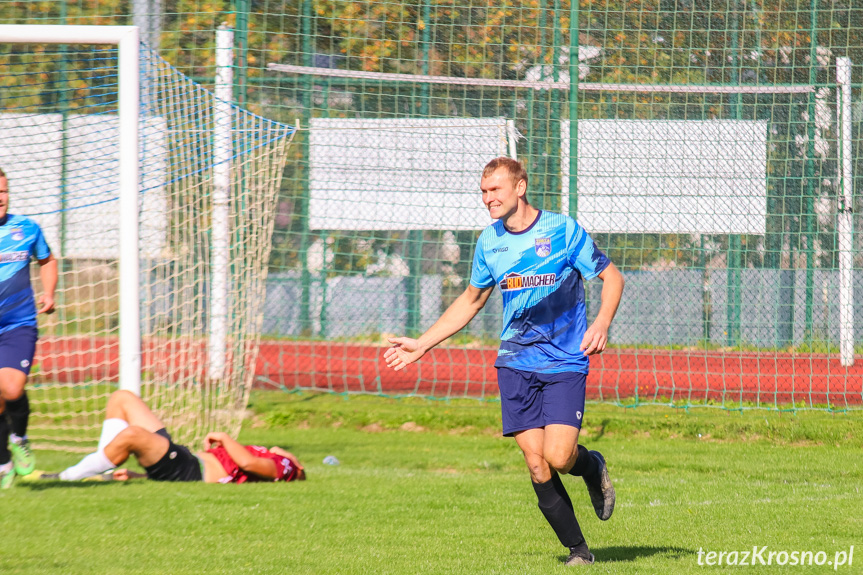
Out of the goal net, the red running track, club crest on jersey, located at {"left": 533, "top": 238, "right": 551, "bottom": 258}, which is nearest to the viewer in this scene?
club crest on jersey, located at {"left": 533, "top": 238, "right": 551, "bottom": 258}

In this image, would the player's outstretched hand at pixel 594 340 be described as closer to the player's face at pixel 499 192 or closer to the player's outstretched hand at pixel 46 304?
the player's face at pixel 499 192

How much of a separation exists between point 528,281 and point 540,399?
587 millimetres

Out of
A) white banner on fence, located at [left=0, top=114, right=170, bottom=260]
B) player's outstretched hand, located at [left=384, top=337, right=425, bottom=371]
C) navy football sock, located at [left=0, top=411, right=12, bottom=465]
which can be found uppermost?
white banner on fence, located at [left=0, top=114, right=170, bottom=260]

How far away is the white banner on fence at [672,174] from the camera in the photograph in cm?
956

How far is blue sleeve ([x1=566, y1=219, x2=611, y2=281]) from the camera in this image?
450 centimetres

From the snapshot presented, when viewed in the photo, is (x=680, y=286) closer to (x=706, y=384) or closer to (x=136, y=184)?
(x=706, y=384)

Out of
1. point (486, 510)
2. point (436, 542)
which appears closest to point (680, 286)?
point (486, 510)

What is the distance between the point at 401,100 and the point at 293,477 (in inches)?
188

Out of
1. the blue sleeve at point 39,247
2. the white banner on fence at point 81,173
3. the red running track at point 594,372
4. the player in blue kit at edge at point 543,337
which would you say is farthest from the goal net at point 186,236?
the player in blue kit at edge at point 543,337

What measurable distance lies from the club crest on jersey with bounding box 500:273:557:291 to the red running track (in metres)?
4.42

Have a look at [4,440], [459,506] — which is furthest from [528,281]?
[4,440]

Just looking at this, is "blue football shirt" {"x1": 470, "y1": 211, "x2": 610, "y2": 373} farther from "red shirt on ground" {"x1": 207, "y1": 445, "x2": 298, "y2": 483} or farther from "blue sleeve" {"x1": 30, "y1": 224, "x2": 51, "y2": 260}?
"blue sleeve" {"x1": 30, "y1": 224, "x2": 51, "y2": 260}

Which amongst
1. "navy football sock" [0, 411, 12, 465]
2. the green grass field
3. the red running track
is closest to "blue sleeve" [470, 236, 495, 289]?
the green grass field

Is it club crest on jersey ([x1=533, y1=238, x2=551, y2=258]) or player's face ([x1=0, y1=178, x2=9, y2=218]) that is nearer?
club crest on jersey ([x1=533, y1=238, x2=551, y2=258])
